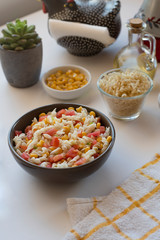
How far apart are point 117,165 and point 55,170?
23 cm

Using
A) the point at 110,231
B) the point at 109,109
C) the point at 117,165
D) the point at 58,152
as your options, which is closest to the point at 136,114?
the point at 109,109

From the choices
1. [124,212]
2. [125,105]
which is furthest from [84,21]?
[124,212]

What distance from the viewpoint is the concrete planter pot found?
126cm

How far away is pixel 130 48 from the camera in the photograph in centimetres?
132

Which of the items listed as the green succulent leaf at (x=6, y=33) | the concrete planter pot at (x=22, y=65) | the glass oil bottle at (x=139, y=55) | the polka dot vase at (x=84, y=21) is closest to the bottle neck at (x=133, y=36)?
the glass oil bottle at (x=139, y=55)

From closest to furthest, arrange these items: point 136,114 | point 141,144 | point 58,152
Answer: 1. point 58,152
2. point 141,144
3. point 136,114

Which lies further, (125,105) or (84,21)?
(84,21)

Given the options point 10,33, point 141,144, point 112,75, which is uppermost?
point 10,33

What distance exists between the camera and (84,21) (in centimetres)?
136

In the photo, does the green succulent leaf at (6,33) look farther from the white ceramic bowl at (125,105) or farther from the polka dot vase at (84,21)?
the white ceramic bowl at (125,105)

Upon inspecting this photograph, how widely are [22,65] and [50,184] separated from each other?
0.54m

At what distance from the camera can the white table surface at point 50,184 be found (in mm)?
836

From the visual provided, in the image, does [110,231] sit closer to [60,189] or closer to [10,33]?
[60,189]

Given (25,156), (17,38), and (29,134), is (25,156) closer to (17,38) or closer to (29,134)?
(29,134)
